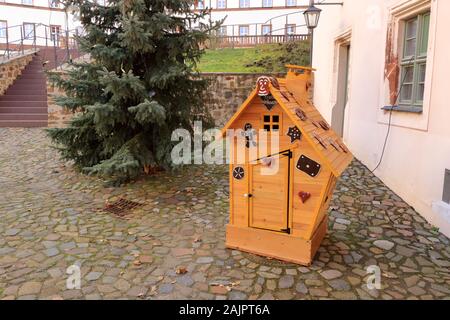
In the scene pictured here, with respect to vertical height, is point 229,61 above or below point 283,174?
above

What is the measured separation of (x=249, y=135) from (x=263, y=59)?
12530mm

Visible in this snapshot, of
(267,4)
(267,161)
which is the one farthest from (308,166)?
(267,4)

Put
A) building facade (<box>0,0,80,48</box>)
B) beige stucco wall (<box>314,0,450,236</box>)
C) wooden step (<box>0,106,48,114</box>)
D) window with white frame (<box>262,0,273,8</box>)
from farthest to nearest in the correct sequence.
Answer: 1. window with white frame (<box>262,0,273,8</box>)
2. building facade (<box>0,0,80,48</box>)
3. wooden step (<box>0,106,48,114</box>)
4. beige stucco wall (<box>314,0,450,236</box>)

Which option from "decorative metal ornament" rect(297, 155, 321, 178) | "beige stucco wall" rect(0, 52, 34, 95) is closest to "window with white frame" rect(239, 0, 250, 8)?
"beige stucco wall" rect(0, 52, 34, 95)

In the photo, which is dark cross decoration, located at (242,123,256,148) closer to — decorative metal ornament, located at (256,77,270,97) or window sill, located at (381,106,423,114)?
decorative metal ornament, located at (256,77,270,97)

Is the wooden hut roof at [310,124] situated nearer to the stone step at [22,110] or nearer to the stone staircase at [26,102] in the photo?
the stone staircase at [26,102]

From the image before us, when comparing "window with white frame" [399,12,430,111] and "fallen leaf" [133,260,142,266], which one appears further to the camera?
"window with white frame" [399,12,430,111]

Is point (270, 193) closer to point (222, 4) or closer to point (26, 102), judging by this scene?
point (26, 102)

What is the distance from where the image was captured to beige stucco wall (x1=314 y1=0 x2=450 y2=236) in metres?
4.19

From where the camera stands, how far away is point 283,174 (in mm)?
3328

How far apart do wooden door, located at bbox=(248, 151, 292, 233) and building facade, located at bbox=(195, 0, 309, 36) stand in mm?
26148

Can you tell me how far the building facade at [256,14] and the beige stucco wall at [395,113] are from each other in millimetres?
20006

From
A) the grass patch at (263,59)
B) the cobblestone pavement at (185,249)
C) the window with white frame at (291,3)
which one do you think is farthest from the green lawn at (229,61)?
the window with white frame at (291,3)

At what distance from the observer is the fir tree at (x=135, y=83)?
538cm
